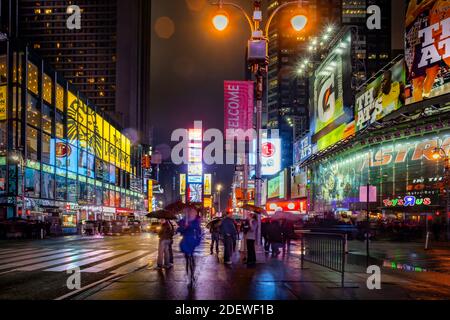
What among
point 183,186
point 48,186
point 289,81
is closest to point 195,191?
point 183,186

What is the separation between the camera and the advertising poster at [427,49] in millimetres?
33656

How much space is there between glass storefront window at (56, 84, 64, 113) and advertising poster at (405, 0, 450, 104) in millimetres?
40337

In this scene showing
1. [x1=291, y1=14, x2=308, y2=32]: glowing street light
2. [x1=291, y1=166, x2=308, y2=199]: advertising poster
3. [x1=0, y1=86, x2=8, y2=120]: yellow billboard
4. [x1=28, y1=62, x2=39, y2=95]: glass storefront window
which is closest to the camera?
[x1=291, y1=14, x2=308, y2=32]: glowing street light

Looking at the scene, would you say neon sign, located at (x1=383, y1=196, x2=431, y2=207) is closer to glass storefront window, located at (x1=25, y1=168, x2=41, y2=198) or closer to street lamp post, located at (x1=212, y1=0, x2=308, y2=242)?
street lamp post, located at (x1=212, y1=0, x2=308, y2=242)

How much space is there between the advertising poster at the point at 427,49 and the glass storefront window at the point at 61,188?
40232 mm

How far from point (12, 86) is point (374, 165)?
118 ft

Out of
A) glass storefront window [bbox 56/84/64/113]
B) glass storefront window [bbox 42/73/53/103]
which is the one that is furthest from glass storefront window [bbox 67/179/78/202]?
glass storefront window [bbox 42/73/53/103]

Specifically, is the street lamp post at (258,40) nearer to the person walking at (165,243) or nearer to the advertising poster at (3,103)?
the person walking at (165,243)

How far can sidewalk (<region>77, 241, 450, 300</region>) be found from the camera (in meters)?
9.93

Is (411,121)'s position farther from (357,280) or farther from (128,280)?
(128,280)

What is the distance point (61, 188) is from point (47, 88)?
12.1 meters

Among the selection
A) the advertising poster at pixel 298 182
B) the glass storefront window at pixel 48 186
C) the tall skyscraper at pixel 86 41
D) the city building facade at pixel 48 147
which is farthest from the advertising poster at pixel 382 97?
the tall skyscraper at pixel 86 41

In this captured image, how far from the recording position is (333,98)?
179 feet
